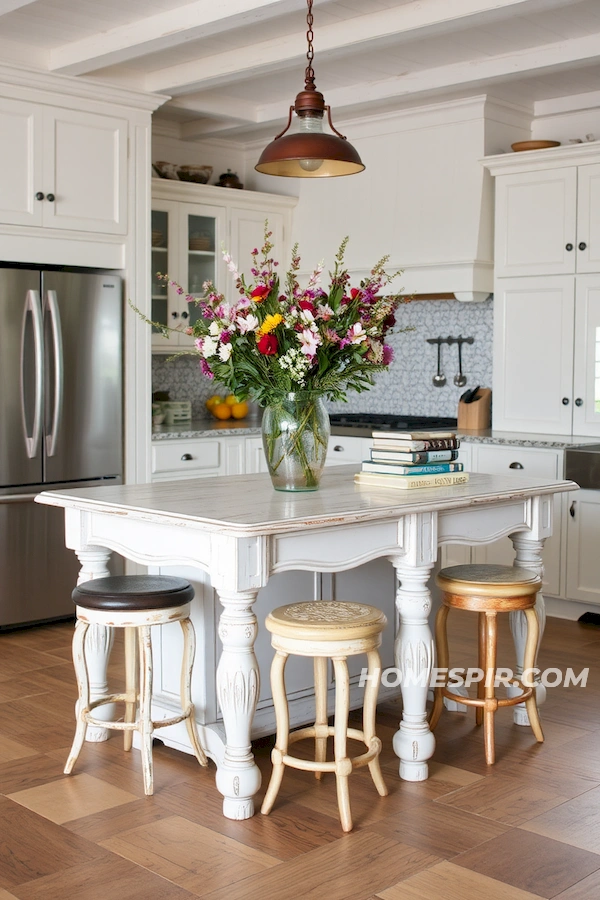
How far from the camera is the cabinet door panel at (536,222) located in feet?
17.4

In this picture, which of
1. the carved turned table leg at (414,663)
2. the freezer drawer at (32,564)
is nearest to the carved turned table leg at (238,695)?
the carved turned table leg at (414,663)

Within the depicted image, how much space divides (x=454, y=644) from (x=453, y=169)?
104 inches

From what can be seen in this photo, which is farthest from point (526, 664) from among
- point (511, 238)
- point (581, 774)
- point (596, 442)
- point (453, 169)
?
point (453, 169)

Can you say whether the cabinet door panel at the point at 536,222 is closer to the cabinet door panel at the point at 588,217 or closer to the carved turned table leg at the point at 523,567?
the cabinet door panel at the point at 588,217

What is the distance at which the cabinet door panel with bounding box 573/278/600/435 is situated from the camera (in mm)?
5242

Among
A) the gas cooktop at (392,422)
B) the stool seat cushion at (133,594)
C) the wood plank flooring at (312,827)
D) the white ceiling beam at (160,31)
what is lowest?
the wood plank flooring at (312,827)

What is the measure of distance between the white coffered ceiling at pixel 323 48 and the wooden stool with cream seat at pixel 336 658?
7.64ft

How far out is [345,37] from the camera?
14.7 ft

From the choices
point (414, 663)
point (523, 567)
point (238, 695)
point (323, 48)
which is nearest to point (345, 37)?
point (323, 48)

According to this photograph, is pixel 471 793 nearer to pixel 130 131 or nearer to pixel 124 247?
pixel 124 247

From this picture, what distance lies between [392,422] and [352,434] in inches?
10.0

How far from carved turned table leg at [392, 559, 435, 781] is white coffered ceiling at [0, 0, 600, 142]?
220 centimetres

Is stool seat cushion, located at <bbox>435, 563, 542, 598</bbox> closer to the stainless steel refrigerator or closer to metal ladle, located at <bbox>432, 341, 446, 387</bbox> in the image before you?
the stainless steel refrigerator

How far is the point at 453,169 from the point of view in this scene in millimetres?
5688
